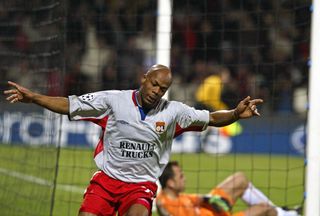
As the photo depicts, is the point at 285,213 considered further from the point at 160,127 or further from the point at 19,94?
the point at 19,94

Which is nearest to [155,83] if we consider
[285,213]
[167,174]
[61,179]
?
[167,174]

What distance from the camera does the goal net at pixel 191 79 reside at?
11977 millimetres

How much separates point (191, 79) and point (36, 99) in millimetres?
14316

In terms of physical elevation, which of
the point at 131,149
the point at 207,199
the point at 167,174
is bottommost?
the point at 207,199

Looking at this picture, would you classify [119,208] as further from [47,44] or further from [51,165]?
[47,44]

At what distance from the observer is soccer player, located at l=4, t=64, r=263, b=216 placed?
7004 mm

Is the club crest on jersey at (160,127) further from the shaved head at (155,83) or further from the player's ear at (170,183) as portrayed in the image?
the player's ear at (170,183)

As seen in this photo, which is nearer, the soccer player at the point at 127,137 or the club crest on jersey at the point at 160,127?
the soccer player at the point at 127,137

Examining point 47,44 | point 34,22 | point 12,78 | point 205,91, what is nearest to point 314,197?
point 47,44

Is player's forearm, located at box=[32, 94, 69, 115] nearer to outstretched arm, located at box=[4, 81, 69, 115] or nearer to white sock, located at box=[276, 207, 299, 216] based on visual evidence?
outstretched arm, located at box=[4, 81, 69, 115]

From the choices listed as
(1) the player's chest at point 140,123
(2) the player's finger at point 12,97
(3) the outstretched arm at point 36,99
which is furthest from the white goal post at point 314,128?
(2) the player's finger at point 12,97

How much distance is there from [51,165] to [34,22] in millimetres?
2750

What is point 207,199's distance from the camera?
9375 millimetres

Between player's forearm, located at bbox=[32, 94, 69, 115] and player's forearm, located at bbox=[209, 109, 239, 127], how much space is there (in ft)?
4.01
